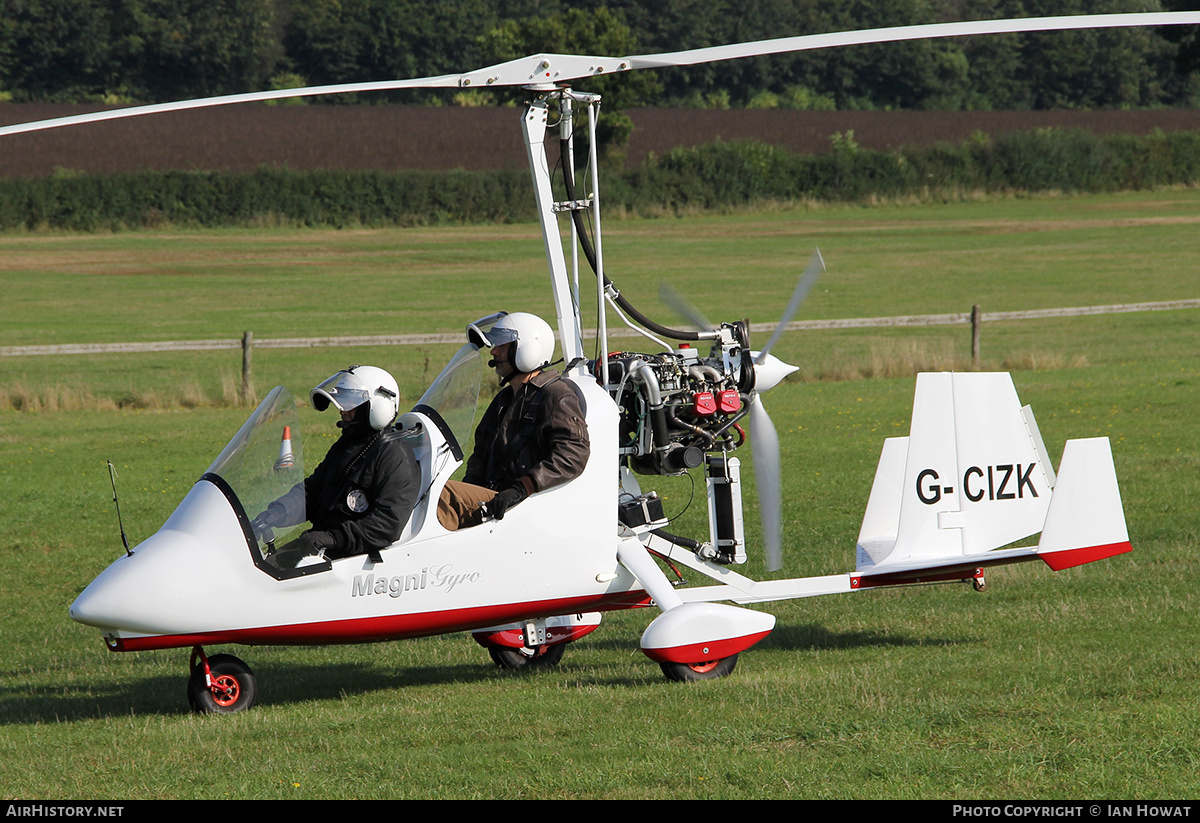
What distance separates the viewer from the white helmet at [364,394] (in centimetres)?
716

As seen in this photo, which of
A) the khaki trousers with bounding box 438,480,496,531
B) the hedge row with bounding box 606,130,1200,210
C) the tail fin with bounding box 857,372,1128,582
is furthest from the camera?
the hedge row with bounding box 606,130,1200,210

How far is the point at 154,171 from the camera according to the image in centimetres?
5259

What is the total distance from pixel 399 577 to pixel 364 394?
96 cm

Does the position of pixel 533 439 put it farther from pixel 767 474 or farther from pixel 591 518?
pixel 767 474

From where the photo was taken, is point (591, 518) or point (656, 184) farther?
Result: point (656, 184)

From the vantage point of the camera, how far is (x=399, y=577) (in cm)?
722

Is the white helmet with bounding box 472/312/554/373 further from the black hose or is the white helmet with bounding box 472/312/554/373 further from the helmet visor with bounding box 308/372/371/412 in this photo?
the helmet visor with bounding box 308/372/371/412

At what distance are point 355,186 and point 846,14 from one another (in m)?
56.5

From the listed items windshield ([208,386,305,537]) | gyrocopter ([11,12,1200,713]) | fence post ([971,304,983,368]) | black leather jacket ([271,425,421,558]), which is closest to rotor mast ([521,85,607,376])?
gyrocopter ([11,12,1200,713])

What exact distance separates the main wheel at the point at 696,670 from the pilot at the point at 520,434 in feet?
3.82

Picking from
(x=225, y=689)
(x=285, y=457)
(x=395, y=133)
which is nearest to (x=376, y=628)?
(x=225, y=689)

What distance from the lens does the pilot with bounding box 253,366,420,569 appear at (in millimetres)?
7082

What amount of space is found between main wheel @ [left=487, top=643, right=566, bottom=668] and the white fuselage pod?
73 cm

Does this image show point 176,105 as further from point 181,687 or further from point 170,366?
point 170,366
